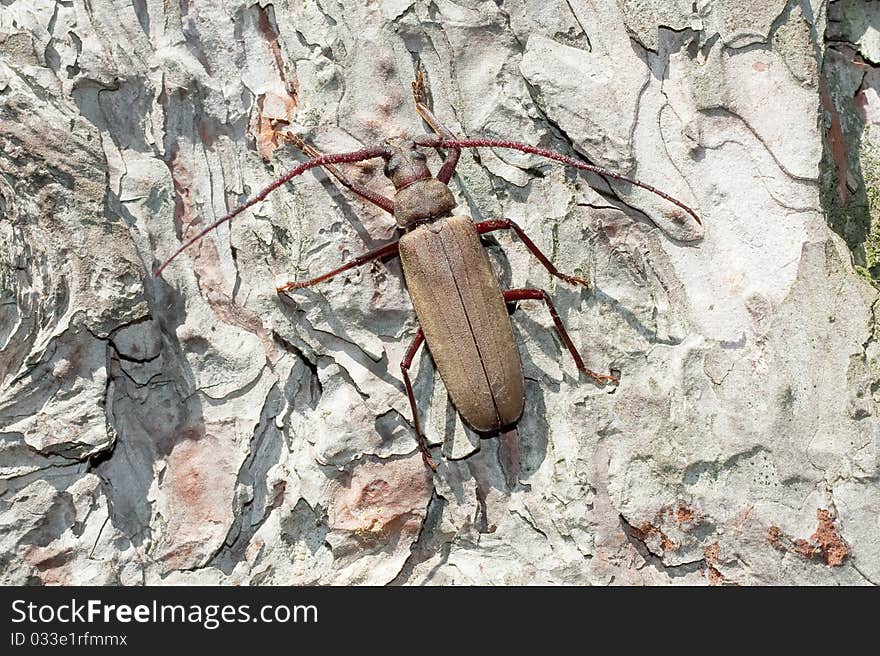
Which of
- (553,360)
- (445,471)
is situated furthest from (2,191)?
(553,360)

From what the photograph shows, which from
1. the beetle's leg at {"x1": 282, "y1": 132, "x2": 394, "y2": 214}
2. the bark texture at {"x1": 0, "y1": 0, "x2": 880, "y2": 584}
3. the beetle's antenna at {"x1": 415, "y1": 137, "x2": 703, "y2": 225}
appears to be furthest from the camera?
the beetle's leg at {"x1": 282, "y1": 132, "x2": 394, "y2": 214}

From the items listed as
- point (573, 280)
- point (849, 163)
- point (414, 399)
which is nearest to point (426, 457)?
point (414, 399)

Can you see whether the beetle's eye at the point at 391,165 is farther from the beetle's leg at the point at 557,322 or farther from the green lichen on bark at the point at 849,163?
the green lichen on bark at the point at 849,163

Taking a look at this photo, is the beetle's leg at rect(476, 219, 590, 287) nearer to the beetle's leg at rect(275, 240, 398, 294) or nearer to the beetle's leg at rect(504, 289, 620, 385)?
the beetle's leg at rect(504, 289, 620, 385)

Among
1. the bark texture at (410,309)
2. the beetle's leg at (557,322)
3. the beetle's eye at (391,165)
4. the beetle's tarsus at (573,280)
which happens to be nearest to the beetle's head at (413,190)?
the beetle's eye at (391,165)

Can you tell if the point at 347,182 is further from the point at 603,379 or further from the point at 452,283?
the point at 603,379

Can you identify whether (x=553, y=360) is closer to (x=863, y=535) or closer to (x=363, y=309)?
(x=363, y=309)

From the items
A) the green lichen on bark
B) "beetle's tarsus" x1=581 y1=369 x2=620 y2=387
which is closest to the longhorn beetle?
"beetle's tarsus" x1=581 y1=369 x2=620 y2=387
